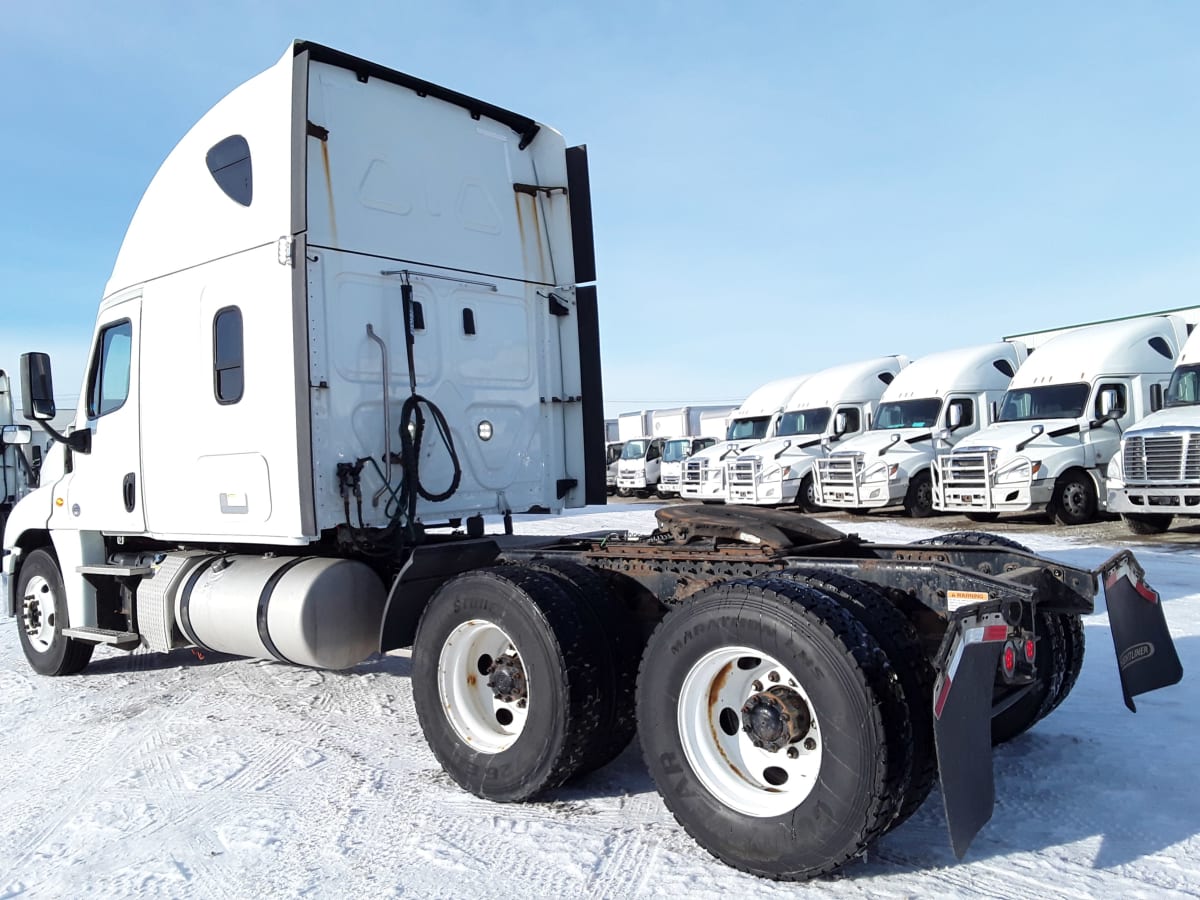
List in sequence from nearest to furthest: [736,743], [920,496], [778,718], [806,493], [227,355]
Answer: [778,718] → [736,743] → [227,355] → [920,496] → [806,493]

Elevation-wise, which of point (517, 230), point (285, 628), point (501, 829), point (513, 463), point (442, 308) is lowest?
point (501, 829)

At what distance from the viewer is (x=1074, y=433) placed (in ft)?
51.3

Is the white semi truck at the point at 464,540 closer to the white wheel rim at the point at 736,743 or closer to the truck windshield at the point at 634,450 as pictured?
the white wheel rim at the point at 736,743

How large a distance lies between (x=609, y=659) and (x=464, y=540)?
5.36 ft

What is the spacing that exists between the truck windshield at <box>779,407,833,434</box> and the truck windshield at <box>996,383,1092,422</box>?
14.8 ft

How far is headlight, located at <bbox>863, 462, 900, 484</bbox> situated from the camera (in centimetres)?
1797

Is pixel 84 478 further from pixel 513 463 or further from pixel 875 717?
pixel 875 717

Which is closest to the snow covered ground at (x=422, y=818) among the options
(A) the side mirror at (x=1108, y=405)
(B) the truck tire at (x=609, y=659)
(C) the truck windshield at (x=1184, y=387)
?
(B) the truck tire at (x=609, y=659)

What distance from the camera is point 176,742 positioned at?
17.7ft

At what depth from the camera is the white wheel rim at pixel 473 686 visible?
4.46 m

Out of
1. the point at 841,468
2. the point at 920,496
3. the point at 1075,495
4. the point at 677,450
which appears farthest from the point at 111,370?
the point at 677,450

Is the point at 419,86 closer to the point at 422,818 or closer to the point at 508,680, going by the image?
the point at 508,680

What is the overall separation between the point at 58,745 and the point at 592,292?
430 centimetres

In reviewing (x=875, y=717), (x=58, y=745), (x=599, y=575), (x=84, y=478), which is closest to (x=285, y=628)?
(x=58, y=745)
